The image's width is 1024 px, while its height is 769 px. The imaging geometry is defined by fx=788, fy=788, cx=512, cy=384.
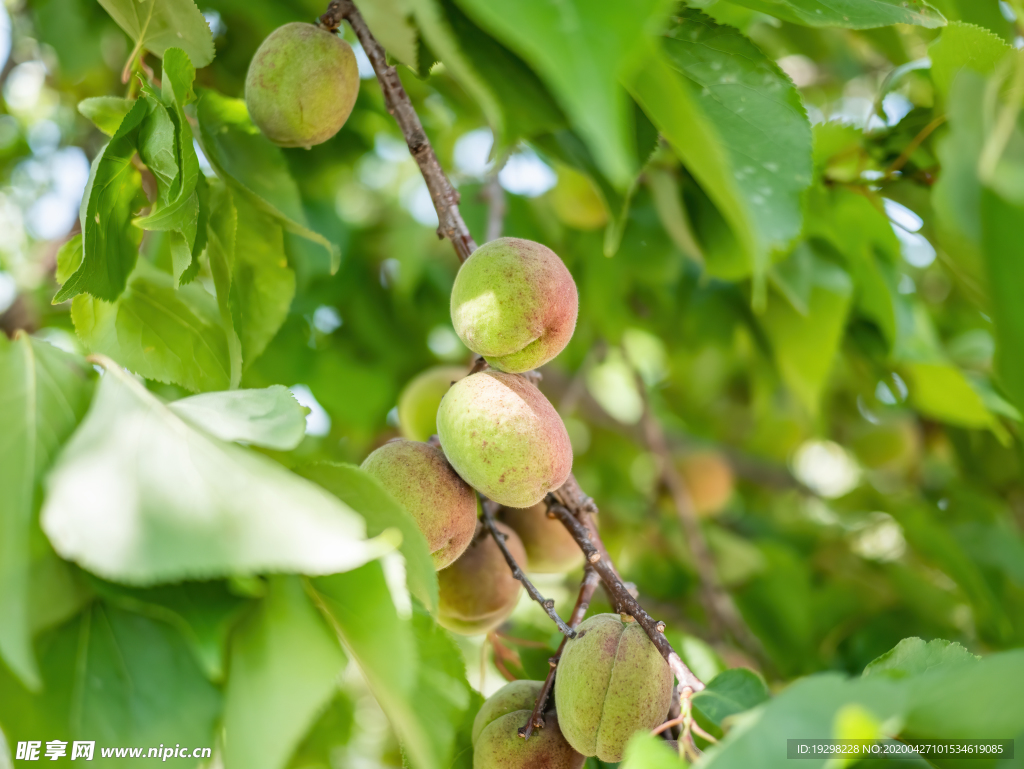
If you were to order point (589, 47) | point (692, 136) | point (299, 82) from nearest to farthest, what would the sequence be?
point (589, 47)
point (692, 136)
point (299, 82)

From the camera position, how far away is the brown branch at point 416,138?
1.05 m

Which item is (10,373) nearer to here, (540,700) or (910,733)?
(540,700)

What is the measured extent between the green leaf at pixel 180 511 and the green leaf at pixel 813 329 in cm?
115

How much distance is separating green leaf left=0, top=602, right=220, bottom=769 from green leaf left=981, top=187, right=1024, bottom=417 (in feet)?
2.54

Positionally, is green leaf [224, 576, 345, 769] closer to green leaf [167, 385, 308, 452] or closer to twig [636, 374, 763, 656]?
green leaf [167, 385, 308, 452]

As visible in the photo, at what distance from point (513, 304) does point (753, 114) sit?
0.34 meters

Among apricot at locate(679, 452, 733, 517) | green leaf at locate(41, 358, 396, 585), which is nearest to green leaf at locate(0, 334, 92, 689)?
green leaf at locate(41, 358, 396, 585)

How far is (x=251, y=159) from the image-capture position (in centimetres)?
114

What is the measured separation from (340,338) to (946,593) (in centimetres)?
203

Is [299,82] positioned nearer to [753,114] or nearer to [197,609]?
[753,114]

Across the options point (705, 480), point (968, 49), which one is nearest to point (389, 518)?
point (968, 49)

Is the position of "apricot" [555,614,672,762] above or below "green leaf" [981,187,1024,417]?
below

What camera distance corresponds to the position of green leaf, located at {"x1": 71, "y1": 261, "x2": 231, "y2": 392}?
1.06 metres

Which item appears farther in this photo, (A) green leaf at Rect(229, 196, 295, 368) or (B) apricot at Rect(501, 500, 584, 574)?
(B) apricot at Rect(501, 500, 584, 574)
